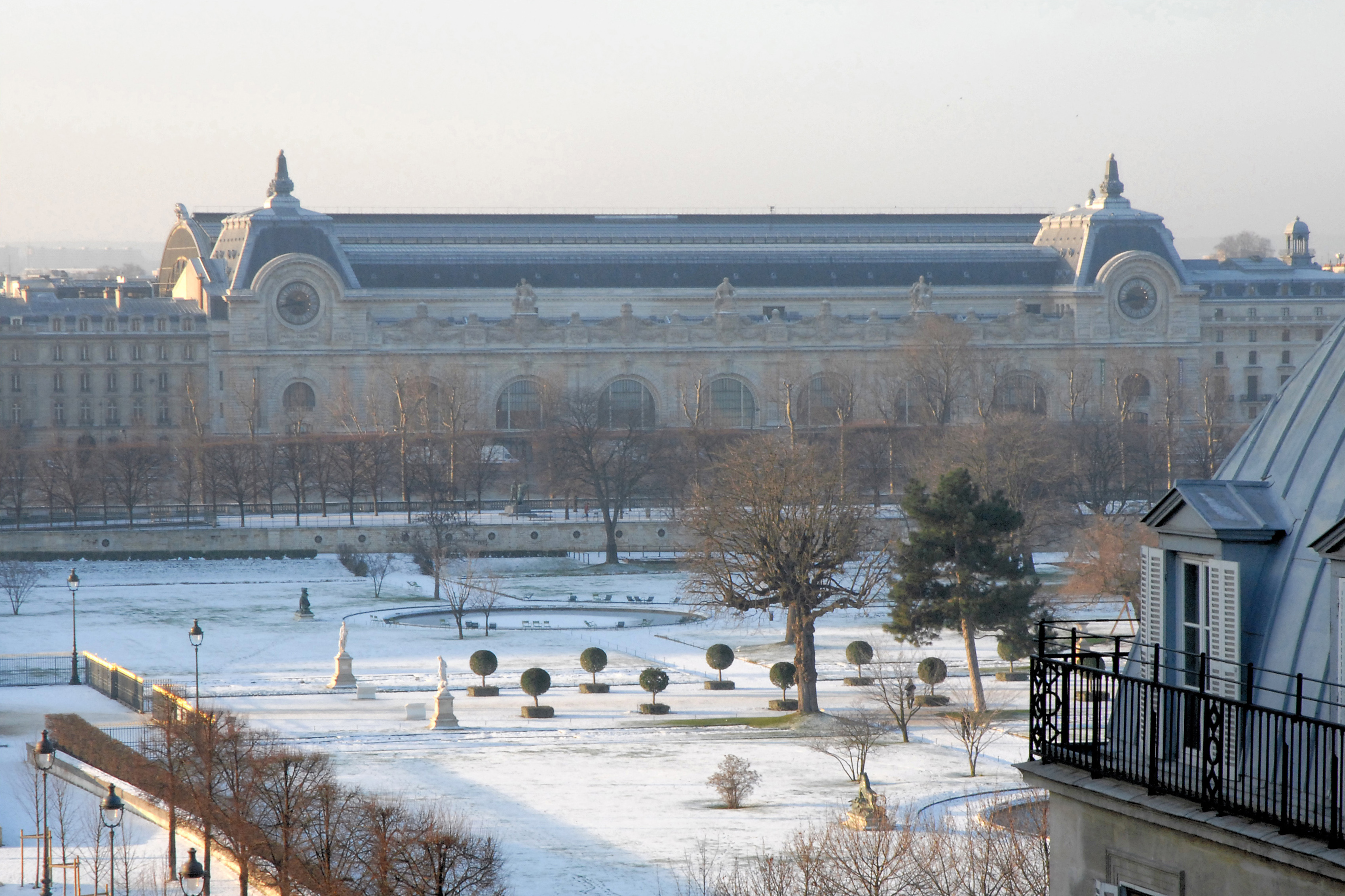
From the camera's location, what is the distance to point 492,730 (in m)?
32.6

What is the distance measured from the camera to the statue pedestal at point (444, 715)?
3259cm

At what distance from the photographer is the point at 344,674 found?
37875 mm

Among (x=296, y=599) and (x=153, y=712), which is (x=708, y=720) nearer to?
(x=153, y=712)

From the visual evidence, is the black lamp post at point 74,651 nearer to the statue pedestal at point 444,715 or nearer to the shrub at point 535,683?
the statue pedestal at point 444,715

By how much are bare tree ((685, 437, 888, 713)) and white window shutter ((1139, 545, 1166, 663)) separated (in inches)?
980

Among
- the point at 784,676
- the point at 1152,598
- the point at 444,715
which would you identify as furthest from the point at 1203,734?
the point at 784,676

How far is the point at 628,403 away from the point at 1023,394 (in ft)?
65.6

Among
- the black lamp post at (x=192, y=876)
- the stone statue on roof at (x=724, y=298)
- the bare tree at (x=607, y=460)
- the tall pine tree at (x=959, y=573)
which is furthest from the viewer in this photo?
the stone statue on roof at (x=724, y=298)

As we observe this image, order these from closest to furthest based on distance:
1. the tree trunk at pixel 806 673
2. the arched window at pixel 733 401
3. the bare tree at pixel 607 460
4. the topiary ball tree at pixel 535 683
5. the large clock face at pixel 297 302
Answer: the tree trunk at pixel 806 673 < the topiary ball tree at pixel 535 683 < the bare tree at pixel 607 460 < the large clock face at pixel 297 302 < the arched window at pixel 733 401

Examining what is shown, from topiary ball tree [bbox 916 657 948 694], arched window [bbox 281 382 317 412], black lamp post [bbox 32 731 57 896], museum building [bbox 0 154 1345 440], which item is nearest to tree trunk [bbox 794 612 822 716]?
topiary ball tree [bbox 916 657 948 694]

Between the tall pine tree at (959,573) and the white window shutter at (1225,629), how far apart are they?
27.0m

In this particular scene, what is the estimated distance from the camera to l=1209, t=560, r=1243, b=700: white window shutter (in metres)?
8.53

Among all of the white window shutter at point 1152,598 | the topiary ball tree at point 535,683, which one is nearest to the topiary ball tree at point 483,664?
the topiary ball tree at point 535,683

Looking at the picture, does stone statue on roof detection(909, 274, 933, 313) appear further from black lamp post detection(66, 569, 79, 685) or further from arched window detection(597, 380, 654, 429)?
black lamp post detection(66, 569, 79, 685)
